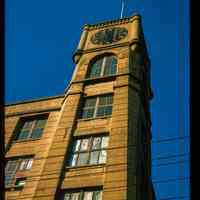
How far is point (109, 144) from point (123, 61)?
406 inches

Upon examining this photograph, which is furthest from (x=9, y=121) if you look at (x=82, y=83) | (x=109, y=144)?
(x=109, y=144)

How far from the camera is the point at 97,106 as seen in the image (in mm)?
30953

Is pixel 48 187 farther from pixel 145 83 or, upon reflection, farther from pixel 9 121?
pixel 145 83

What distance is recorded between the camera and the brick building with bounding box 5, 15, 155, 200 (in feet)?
80.8

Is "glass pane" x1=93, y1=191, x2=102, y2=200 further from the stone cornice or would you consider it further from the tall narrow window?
the stone cornice

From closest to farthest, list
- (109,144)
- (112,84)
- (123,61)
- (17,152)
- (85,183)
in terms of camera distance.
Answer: (85,183), (109,144), (17,152), (112,84), (123,61)

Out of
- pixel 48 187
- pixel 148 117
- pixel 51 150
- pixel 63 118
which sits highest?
pixel 148 117

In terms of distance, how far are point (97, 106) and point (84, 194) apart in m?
8.32

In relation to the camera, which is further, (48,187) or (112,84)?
(112,84)

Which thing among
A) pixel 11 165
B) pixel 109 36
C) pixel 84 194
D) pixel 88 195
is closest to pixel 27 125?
pixel 11 165

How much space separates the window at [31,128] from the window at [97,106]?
12.3ft

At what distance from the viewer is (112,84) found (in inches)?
1284

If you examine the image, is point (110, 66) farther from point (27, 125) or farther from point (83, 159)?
point (83, 159)

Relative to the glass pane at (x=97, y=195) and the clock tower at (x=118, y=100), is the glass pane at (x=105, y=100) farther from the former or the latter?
the glass pane at (x=97, y=195)
